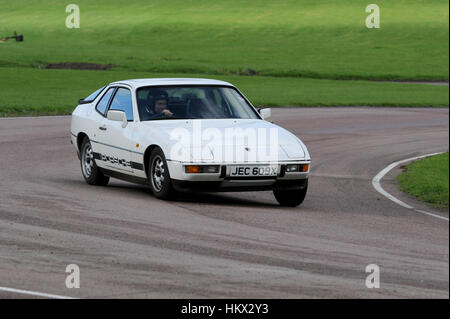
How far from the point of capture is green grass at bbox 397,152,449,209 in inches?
536

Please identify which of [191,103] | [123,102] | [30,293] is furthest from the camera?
[123,102]

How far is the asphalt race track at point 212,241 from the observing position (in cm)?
757

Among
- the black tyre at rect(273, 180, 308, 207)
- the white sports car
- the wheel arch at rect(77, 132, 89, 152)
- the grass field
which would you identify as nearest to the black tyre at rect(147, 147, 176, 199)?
the white sports car

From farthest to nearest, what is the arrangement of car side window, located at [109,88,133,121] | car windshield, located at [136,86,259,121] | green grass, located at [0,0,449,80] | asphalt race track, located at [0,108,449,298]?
green grass, located at [0,0,449,80] → car side window, located at [109,88,133,121] → car windshield, located at [136,86,259,121] → asphalt race track, located at [0,108,449,298]

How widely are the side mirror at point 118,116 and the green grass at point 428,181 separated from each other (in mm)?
4188

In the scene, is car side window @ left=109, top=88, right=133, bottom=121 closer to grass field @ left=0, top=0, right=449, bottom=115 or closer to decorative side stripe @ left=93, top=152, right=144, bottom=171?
decorative side stripe @ left=93, top=152, right=144, bottom=171

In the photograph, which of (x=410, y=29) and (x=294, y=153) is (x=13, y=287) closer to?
(x=294, y=153)

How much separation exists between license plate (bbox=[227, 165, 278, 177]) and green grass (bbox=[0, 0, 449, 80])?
4505 centimetres

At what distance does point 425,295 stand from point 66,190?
7.08 metres

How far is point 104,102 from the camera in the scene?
14.2 meters

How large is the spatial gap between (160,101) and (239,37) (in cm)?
7752

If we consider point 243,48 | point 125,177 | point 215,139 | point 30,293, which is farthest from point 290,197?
point 243,48

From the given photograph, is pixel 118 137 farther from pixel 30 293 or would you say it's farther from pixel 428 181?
pixel 30 293

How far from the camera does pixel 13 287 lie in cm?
748
